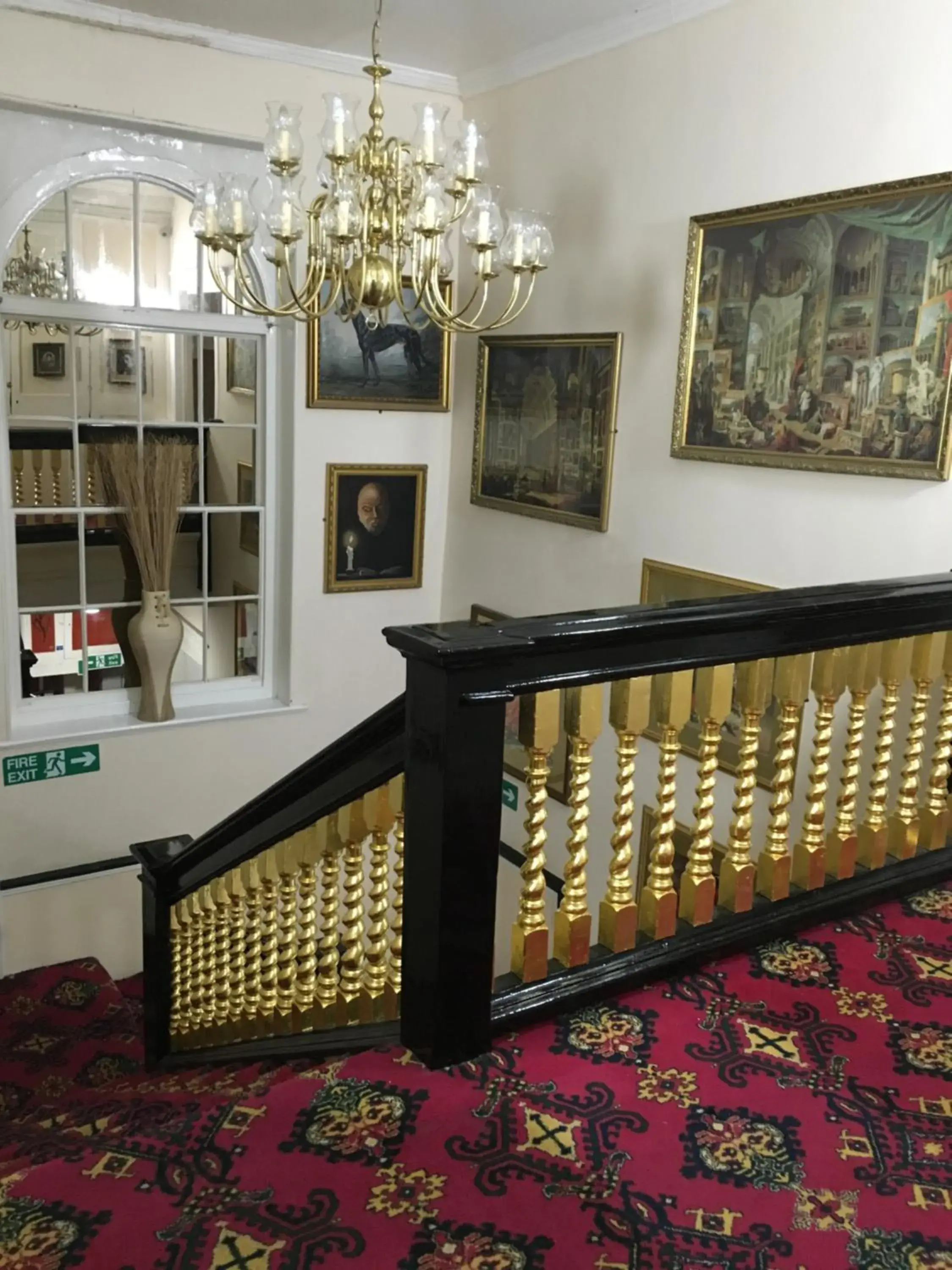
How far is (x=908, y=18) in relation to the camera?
3.01 metres

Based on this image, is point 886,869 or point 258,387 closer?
point 886,869

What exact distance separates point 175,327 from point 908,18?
10.1ft

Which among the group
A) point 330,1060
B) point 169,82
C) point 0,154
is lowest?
point 330,1060

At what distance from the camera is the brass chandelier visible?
266 centimetres

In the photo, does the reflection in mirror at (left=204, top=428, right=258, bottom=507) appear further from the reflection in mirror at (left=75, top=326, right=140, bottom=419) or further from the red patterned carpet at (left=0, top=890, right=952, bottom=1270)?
Result: the red patterned carpet at (left=0, top=890, right=952, bottom=1270)

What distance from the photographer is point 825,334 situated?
3.32 metres

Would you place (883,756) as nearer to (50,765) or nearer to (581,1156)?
(581,1156)

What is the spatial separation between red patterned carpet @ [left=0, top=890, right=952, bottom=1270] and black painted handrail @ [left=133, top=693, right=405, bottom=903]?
0.50 meters

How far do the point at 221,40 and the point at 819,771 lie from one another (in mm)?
3810

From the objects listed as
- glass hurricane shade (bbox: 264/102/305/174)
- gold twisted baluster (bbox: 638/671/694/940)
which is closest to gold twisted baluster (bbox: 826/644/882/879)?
gold twisted baluster (bbox: 638/671/694/940)

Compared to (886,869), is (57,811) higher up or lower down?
lower down

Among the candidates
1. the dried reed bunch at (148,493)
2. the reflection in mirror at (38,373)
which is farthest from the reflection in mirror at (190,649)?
the reflection in mirror at (38,373)

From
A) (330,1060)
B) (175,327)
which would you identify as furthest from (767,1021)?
(175,327)

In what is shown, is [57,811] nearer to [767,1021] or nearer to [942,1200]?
[767,1021]
